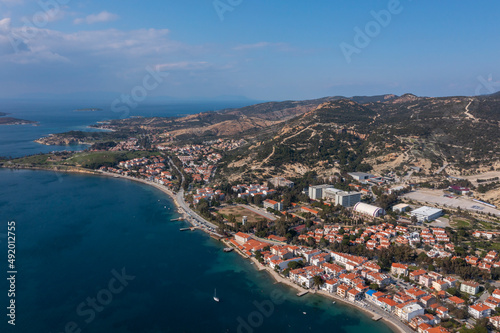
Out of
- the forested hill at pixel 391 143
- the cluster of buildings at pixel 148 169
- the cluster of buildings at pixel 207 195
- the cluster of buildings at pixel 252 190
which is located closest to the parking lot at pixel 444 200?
the forested hill at pixel 391 143

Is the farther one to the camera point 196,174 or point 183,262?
point 196,174

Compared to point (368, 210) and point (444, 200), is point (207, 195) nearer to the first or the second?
point (368, 210)

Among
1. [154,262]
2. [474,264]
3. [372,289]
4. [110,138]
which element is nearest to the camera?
[372,289]

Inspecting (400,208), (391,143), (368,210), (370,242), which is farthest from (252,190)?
(391,143)

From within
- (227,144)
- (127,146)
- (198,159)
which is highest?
(227,144)

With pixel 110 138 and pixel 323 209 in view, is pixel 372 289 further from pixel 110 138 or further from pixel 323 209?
pixel 110 138

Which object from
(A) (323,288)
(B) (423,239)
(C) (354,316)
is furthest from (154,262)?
(B) (423,239)

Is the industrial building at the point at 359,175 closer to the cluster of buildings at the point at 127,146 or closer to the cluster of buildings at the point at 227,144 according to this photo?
the cluster of buildings at the point at 227,144
